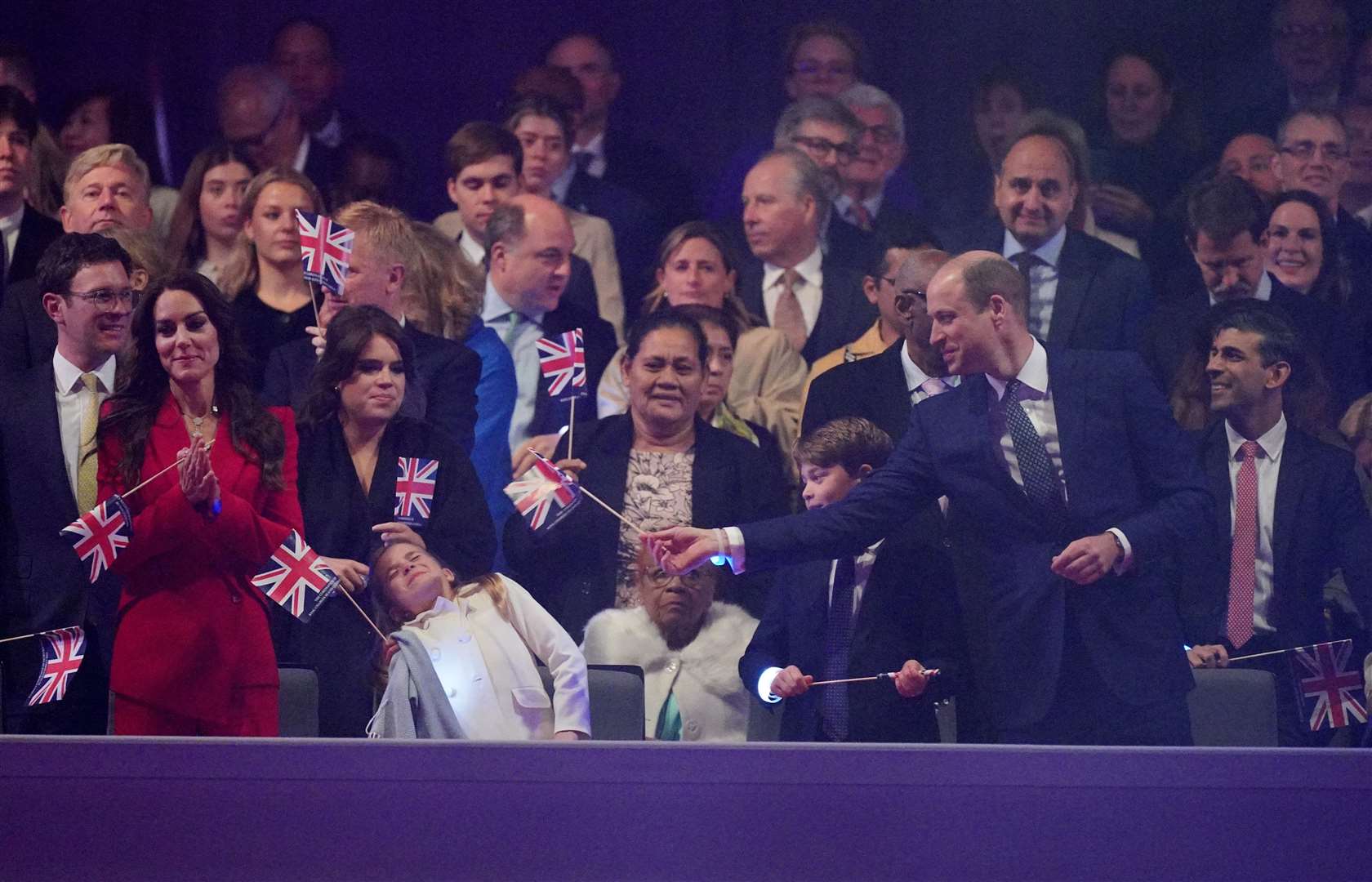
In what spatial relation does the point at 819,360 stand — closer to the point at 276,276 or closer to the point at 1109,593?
the point at 1109,593

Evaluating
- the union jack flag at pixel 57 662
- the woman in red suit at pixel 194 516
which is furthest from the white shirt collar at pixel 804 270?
the union jack flag at pixel 57 662

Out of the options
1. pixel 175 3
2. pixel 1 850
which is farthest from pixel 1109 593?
pixel 175 3

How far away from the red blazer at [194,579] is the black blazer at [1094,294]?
224 centimetres

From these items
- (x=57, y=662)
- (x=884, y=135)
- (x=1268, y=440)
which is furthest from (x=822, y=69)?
(x=57, y=662)

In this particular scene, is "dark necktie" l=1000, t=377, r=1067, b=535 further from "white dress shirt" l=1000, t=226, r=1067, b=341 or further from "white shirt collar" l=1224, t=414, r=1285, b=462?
"white shirt collar" l=1224, t=414, r=1285, b=462

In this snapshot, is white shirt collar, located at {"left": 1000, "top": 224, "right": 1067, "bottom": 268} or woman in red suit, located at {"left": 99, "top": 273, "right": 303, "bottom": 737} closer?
woman in red suit, located at {"left": 99, "top": 273, "right": 303, "bottom": 737}

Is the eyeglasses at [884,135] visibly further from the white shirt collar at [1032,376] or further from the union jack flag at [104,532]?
the union jack flag at [104,532]

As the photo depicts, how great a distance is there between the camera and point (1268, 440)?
215 inches

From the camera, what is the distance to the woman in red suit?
4984 millimetres

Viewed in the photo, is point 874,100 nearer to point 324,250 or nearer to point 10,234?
point 324,250

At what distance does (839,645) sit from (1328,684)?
146 cm

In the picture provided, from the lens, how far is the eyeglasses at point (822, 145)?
5.82 metres

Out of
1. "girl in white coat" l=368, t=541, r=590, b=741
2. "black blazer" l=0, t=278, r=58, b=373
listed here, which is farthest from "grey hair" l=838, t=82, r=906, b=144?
"black blazer" l=0, t=278, r=58, b=373

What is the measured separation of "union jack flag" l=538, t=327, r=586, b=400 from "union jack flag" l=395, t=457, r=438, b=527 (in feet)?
1.53
